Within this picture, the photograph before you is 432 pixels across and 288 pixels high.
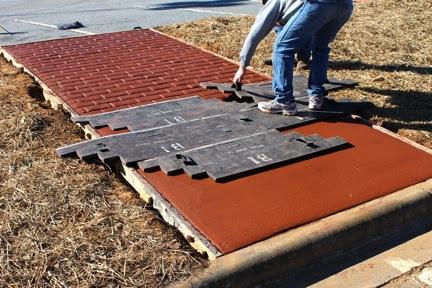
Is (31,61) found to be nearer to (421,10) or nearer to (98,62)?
(98,62)

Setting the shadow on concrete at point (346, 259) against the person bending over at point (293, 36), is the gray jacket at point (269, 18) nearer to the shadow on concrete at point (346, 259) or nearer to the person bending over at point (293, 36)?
the person bending over at point (293, 36)

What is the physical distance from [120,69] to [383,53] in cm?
339

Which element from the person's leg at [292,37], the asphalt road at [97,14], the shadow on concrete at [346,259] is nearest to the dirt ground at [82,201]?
the shadow on concrete at [346,259]

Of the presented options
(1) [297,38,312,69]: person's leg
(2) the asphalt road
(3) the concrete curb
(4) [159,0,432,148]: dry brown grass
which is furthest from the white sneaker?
(2) the asphalt road

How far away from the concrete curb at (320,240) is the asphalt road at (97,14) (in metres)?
6.52

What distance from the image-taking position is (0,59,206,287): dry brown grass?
10.1ft

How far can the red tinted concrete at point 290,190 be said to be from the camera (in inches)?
137

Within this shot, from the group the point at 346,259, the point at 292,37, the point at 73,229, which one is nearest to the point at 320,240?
the point at 346,259

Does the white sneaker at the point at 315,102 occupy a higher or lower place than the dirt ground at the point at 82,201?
higher

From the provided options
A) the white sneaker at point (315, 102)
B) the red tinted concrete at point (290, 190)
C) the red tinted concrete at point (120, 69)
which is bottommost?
the red tinted concrete at point (290, 190)

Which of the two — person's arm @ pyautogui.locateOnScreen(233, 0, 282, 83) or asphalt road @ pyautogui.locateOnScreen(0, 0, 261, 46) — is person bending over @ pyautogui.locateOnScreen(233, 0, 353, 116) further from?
asphalt road @ pyautogui.locateOnScreen(0, 0, 261, 46)

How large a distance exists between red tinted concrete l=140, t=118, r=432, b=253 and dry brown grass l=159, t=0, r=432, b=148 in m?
0.70

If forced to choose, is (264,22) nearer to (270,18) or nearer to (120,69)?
(270,18)

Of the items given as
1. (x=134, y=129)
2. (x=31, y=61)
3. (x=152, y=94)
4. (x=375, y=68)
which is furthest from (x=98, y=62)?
(x=375, y=68)
